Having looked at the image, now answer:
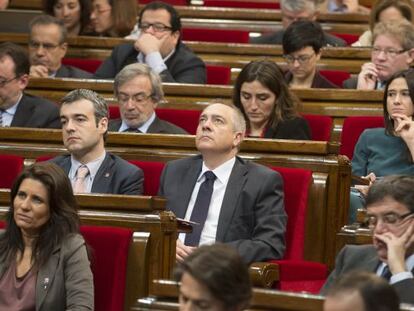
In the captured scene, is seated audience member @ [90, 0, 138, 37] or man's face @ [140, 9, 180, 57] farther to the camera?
seated audience member @ [90, 0, 138, 37]

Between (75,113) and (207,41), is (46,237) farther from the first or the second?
(207,41)

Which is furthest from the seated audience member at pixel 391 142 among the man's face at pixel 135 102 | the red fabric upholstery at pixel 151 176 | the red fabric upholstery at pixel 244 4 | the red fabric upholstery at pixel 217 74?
the red fabric upholstery at pixel 244 4

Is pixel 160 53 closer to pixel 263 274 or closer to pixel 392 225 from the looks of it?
pixel 263 274

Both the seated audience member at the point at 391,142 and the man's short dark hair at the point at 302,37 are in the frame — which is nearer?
the seated audience member at the point at 391,142

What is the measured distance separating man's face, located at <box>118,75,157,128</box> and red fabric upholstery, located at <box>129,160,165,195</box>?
35cm

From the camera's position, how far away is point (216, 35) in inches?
174

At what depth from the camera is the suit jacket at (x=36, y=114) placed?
132 inches

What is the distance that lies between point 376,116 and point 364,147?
1.02ft

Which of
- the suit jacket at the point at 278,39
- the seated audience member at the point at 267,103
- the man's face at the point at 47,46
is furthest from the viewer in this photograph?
the suit jacket at the point at 278,39

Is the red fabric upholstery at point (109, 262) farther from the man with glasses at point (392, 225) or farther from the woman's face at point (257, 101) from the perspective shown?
the woman's face at point (257, 101)

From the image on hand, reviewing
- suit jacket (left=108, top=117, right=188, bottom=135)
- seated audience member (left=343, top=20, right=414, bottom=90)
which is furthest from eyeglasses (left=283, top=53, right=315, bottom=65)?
suit jacket (left=108, top=117, right=188, bottom=135)

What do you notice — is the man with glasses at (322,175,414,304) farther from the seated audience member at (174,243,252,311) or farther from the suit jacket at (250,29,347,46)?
the suit jacket at (250,29,347,46)

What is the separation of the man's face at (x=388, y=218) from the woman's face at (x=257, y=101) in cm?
110

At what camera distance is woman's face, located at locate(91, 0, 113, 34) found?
4.19 meters
